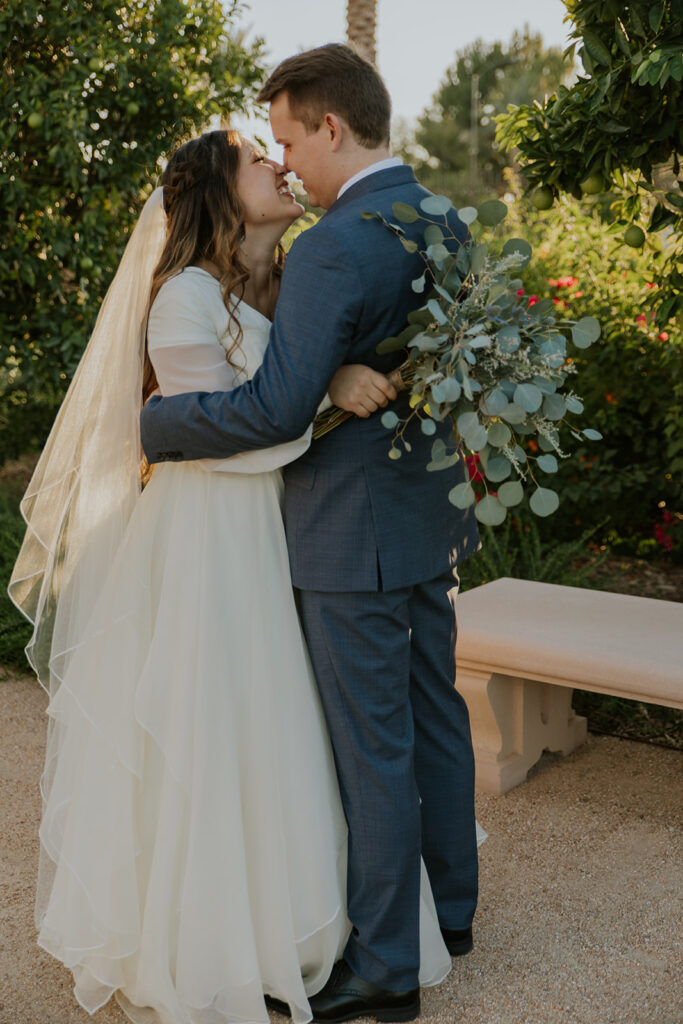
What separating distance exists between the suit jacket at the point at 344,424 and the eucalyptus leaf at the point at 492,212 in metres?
0.16

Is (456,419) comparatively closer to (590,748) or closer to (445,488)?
(445,488)

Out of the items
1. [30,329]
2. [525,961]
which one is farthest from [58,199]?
[525,961]

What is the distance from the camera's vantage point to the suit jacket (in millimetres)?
2131

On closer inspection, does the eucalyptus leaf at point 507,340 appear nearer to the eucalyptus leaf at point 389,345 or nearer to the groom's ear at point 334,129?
the eucalyptus leaf at point 389,345

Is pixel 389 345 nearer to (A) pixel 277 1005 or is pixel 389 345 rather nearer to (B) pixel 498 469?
(B) pixel 498 469

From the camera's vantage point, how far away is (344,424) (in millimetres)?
2295

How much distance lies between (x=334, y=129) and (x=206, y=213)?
0.38 metres

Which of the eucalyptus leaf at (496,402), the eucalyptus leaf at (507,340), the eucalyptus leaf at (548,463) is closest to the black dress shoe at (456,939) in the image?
the eucalyptus leaf at (548,463)

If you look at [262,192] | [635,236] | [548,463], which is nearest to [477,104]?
[635,236]

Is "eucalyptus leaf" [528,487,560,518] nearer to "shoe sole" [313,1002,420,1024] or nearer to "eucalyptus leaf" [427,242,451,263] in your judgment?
"eucalyptus leaf" [427,242,451,263]

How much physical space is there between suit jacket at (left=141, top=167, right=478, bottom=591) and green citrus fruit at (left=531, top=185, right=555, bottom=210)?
4.34ft

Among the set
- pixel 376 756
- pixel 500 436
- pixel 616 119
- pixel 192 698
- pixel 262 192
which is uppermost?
pixel 616 119

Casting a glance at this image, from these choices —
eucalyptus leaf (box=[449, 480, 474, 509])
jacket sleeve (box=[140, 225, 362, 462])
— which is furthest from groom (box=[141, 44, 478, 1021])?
eucalyptus leaf (box=[449, 480, 474, 509])

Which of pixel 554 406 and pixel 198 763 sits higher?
pixel 554 406
